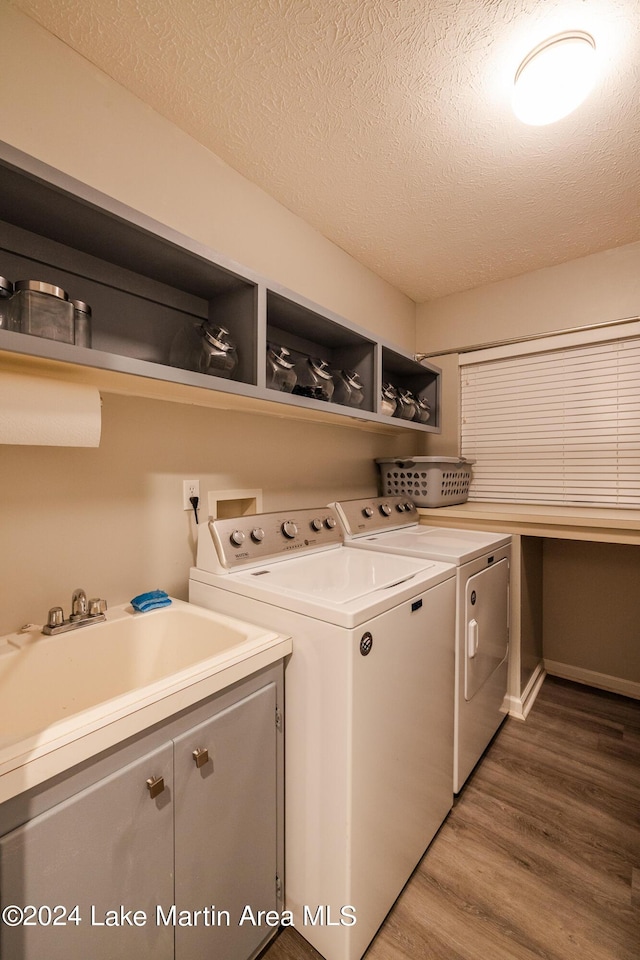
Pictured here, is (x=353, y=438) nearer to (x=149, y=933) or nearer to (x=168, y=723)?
(x=168, y=723)

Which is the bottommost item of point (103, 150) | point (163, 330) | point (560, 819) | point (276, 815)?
point (560, 819)

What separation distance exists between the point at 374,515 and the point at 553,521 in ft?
2.71

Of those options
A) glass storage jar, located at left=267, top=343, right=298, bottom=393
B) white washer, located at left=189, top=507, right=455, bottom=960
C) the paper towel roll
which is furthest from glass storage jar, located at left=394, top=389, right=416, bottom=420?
the paper towel roll

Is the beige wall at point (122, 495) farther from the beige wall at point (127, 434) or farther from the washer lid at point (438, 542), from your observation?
the washer lid at point (438, 542)

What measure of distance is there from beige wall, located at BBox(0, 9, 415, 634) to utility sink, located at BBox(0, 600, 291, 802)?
0.14 meters

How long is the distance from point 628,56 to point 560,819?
250 centimetres

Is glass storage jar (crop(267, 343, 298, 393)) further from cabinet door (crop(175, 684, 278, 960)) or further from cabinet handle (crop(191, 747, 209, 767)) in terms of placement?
cabinet handle (crop(191, 747, 209, 767))

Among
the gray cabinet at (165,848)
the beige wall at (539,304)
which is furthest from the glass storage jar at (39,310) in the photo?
the beige wall at (539,304)

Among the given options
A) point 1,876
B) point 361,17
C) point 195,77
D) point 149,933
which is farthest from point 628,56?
point 149,933

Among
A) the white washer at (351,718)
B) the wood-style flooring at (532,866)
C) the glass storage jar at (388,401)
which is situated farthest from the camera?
the glass storage jar at (388,401)

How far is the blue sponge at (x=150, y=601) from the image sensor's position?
4.16 feet

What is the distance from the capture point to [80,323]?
40.8 inches

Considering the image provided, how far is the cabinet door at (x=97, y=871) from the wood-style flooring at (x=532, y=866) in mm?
586

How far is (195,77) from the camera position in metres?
1.30
